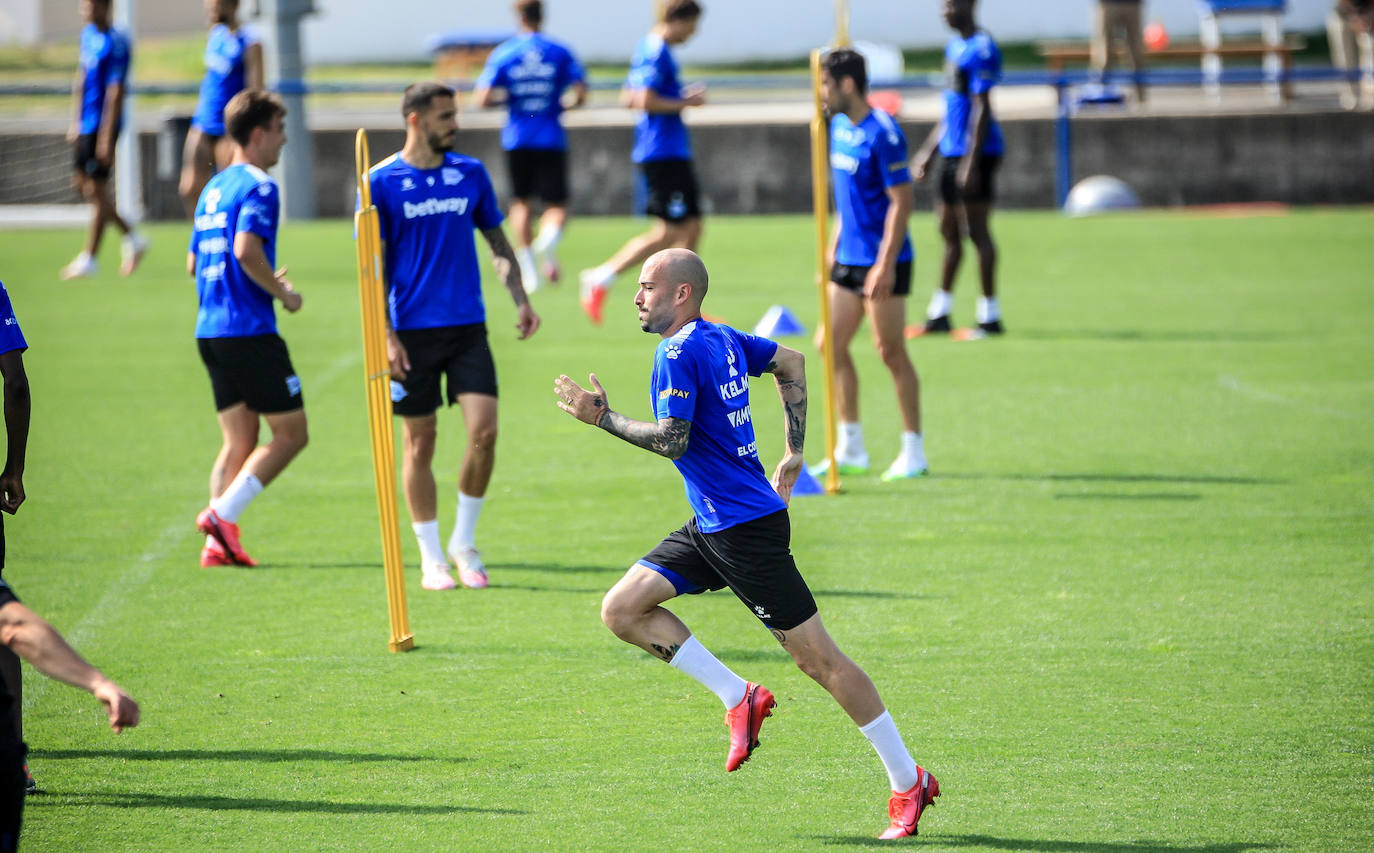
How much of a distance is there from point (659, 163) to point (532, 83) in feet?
8.86

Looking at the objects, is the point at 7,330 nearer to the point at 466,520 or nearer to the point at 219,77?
the point at 466,520

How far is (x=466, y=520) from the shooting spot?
291 inches

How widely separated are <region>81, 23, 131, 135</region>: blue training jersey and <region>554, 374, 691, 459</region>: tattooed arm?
42.7 feet

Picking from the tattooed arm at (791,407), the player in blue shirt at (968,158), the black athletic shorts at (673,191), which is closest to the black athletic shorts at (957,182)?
the player in blue shirt at (968,158)

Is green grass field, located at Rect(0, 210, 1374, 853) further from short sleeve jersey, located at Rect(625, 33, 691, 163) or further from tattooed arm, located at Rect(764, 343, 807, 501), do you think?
short sleeve jersey, located at Rect(625, 33, 691, 163)

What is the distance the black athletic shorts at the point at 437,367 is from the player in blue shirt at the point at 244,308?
1.85ft

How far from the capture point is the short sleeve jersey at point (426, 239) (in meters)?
7.13

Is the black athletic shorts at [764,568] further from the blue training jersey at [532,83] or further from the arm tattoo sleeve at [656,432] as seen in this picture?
the blue training jersey at [532,83]

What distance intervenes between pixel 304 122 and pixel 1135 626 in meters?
18.6

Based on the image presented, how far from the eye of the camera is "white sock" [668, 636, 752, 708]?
4.93m

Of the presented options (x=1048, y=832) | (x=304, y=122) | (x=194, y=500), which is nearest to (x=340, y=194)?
(x=304, y=122)

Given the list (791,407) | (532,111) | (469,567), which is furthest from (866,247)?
(532,111)

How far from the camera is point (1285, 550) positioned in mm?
7629

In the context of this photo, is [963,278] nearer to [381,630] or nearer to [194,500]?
[194,500]
